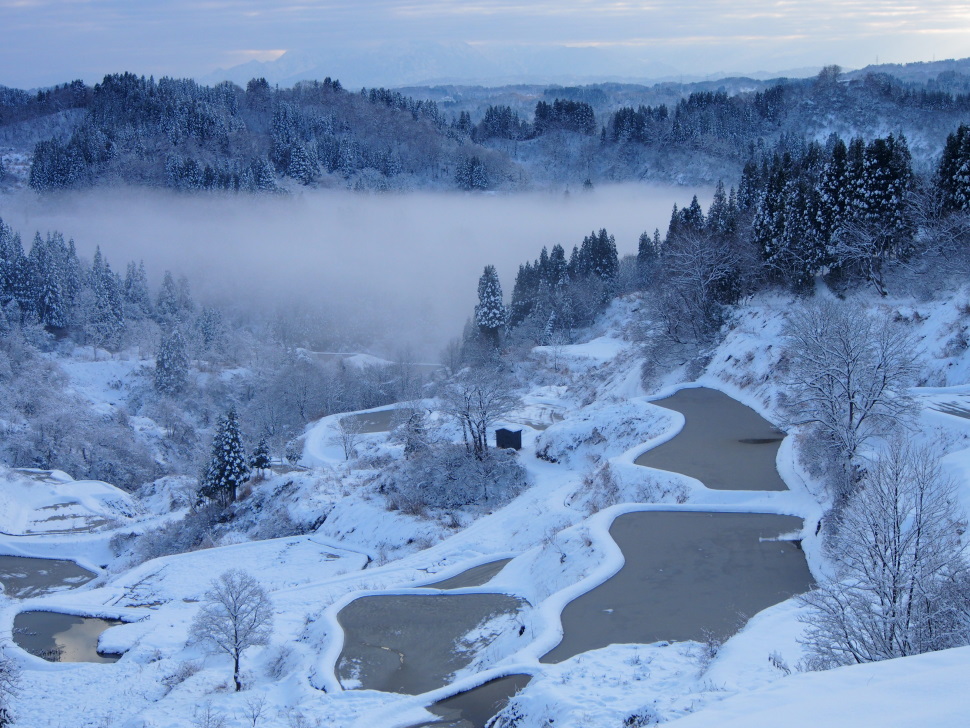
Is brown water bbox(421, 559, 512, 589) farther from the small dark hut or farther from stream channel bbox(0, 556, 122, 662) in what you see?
the small dark hut

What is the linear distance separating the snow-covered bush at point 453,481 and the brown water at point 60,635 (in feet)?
39.3

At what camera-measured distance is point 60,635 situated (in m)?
23.3

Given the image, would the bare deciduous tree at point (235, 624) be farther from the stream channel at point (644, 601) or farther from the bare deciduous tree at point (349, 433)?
the bare deciduous tree at point (349, 433)

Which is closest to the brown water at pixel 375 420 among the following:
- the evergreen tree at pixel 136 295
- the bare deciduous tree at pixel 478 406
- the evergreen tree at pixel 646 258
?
the bare deciduous tree at pixel 478 406

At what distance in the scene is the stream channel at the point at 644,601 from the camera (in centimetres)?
1378

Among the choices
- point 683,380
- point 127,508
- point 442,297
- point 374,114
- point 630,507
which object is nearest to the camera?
point 630,507

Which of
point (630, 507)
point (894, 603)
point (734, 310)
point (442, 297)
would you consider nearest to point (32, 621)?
point (630, 507)

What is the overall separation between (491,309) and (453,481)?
40617mm

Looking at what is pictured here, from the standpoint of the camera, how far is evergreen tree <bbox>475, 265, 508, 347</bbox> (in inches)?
2790

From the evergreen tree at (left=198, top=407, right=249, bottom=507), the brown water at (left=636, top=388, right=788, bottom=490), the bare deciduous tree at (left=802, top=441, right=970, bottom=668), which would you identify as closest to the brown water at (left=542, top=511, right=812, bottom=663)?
the brown water at (left=636, top=388, right=788, bottom=490)

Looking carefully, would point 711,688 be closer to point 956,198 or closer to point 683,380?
point 683,380

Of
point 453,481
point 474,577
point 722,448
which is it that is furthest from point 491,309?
point 474,577

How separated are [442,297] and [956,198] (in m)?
92.9

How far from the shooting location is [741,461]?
24141 mm
